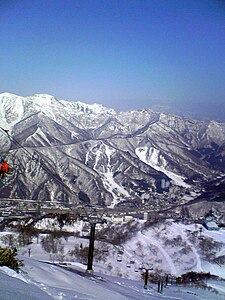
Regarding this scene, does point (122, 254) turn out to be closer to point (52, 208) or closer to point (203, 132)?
point (52, 208)

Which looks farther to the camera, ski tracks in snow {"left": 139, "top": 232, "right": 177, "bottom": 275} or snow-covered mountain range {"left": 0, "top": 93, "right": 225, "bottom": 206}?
snow-covered mountain range {"left": 0, "top": 93, "right": 225, "bottom": 206}

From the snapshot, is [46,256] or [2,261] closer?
[2,261]

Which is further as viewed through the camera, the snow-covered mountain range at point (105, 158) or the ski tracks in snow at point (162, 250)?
the snow-covered mountain range at point (105, 158)

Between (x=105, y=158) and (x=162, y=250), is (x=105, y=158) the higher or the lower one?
the higher one

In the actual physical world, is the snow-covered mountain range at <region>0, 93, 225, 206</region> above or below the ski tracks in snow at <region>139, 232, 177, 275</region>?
above

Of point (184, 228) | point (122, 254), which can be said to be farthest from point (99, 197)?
point (122, 254)

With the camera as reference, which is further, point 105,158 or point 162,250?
point 105,158

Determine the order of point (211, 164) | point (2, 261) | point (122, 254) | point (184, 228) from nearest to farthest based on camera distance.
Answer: point (2, 261) → point (122, 254) → point (184, 228) → point (211, 164)

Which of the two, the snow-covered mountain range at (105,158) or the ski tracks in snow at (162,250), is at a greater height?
the snow-covered mountain range at (105,158)
